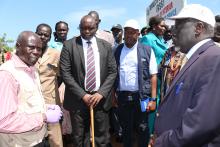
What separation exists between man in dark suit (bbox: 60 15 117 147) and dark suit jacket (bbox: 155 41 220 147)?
2619 millimetres

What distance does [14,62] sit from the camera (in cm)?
300

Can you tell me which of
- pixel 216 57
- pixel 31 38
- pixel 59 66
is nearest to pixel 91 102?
pixel 59 66

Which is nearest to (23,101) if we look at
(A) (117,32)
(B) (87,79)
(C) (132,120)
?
(B) (87,79)

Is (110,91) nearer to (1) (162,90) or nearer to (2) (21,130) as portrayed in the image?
(1) (162,90)

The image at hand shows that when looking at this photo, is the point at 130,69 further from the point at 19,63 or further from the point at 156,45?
the point at 19,63

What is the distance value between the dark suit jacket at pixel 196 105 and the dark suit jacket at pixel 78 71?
8.66 feet

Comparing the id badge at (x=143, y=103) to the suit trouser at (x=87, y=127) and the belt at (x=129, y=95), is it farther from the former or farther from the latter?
the suit trouser at (x=87, y=127)

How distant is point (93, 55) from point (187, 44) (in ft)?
8.94

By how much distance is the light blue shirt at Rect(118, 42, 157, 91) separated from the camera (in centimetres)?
527

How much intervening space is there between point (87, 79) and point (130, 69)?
0.72 m

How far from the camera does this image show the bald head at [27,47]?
317 cm

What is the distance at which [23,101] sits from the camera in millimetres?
2910

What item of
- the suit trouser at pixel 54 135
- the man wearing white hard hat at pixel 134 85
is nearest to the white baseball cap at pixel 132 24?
the man wearing white hard hat at pixel 134 85

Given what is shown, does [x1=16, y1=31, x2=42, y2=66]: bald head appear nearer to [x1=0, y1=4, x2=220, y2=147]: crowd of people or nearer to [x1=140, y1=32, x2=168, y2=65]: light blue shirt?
→ [x1=0, y1=4, x2=220, y2=147]: crowd of people
